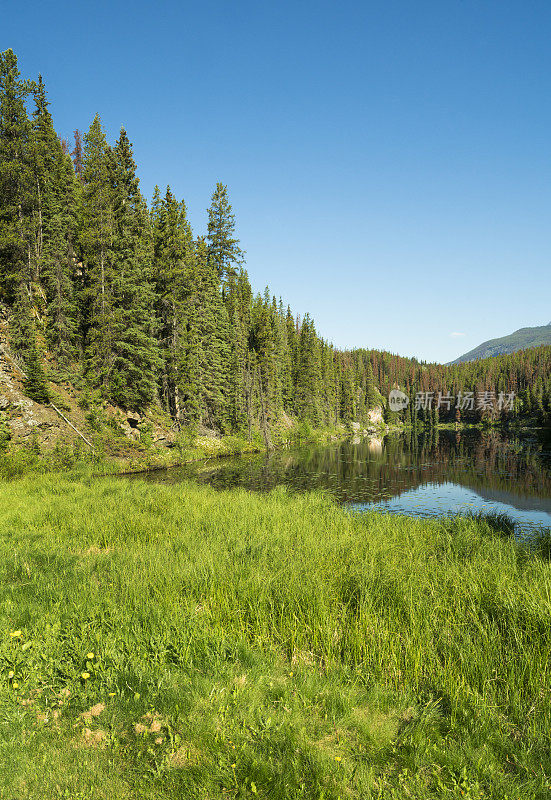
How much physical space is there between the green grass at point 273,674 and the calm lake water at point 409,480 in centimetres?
994

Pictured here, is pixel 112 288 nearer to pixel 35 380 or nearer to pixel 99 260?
pixel 99 260

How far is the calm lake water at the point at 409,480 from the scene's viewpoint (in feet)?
65.8

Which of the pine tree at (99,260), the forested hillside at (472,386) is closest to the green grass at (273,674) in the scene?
the pine tree at (99,260)

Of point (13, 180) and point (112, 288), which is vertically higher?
point (13, 180)

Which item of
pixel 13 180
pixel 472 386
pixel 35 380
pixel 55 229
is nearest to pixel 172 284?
pixel 55 229

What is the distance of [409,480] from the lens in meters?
29.3

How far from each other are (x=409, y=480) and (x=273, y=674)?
86.9ft

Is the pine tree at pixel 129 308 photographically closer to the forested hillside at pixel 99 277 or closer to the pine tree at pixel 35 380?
Result: the forested hillside at pixel 99 277

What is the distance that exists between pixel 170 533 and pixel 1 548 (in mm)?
3992

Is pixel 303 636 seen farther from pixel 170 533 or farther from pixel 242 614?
pixel 170 533

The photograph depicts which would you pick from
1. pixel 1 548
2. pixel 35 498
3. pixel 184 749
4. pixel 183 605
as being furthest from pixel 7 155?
pixel 184 749

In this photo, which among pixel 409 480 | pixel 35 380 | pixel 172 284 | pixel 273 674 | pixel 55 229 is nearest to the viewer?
pixel 273 674

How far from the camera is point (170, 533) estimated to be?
11344 mm

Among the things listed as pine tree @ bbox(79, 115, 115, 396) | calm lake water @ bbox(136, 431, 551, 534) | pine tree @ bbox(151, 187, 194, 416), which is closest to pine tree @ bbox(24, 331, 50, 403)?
pine tree @ bbox(79, 115, 115, 396)
